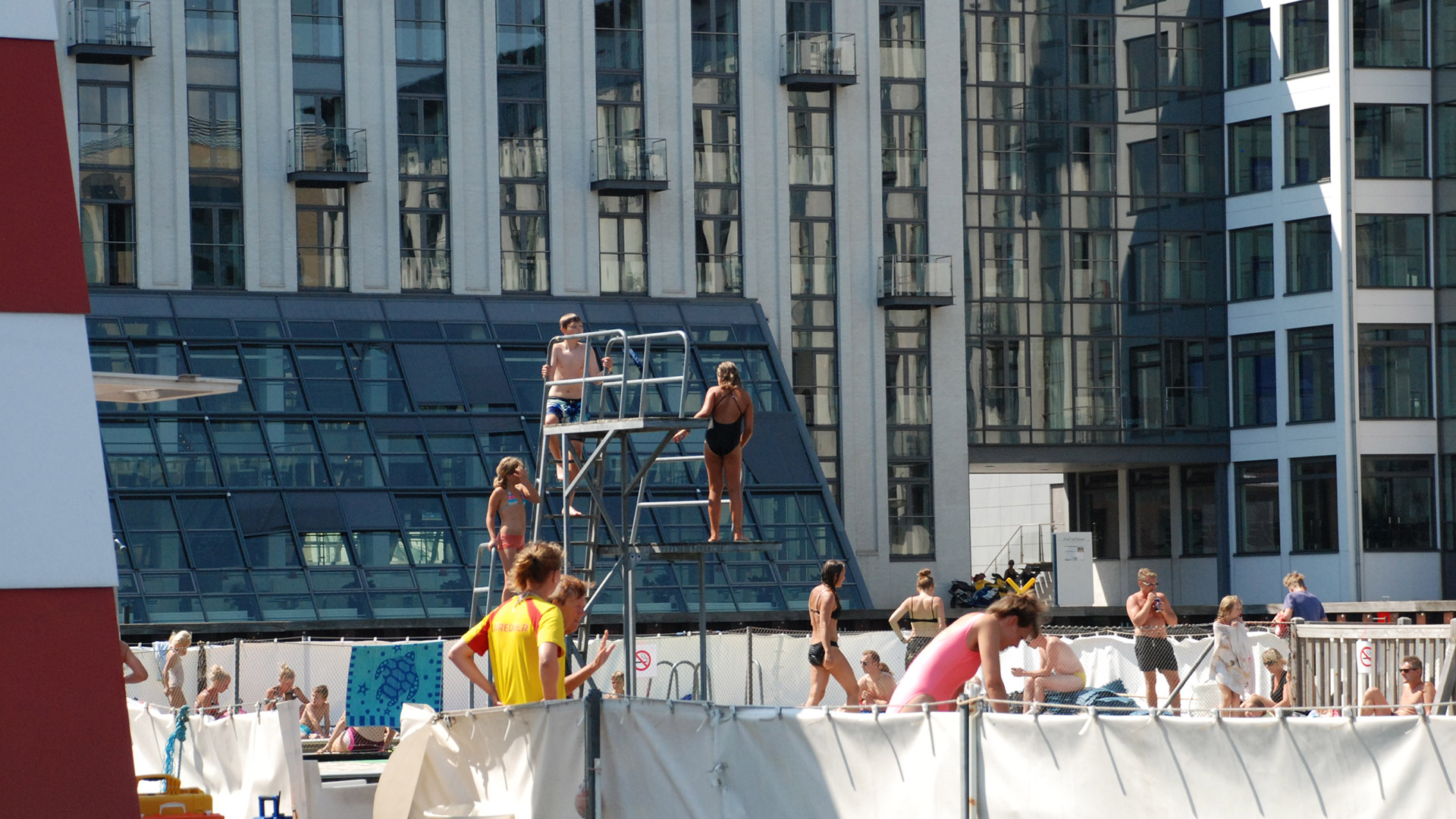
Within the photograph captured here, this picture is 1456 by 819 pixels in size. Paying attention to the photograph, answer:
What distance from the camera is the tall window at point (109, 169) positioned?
40531 mm

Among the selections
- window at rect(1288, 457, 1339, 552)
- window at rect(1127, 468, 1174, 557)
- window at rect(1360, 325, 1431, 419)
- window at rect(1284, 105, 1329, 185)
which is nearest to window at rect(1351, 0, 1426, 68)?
window at rect(1284, 105, 1329, 185)

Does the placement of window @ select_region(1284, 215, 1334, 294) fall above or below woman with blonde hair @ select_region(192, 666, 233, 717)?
above

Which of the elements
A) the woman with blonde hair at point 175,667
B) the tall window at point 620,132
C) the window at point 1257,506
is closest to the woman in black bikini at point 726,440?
the woman with blonde hair at point 175,667

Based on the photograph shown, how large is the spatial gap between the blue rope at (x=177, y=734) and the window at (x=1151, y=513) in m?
39.2

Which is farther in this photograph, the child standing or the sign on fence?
the sign on fence

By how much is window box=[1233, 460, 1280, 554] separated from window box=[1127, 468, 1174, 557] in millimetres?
2246

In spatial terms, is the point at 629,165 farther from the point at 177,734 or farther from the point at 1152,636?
the point at 177,734

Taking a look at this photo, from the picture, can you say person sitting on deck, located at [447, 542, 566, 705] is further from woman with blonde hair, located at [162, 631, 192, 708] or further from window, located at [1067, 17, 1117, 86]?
window, located at [1067, 17, 1117, 86]

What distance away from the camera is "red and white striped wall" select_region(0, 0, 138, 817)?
523 cm

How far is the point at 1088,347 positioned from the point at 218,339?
21.3 metres

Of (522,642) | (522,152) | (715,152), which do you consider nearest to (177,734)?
(522,642)

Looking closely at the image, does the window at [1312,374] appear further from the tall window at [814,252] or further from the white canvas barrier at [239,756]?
the white canvas barrier at [239,756]

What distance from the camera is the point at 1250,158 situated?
47.7m

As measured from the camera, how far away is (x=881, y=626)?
3884cm
